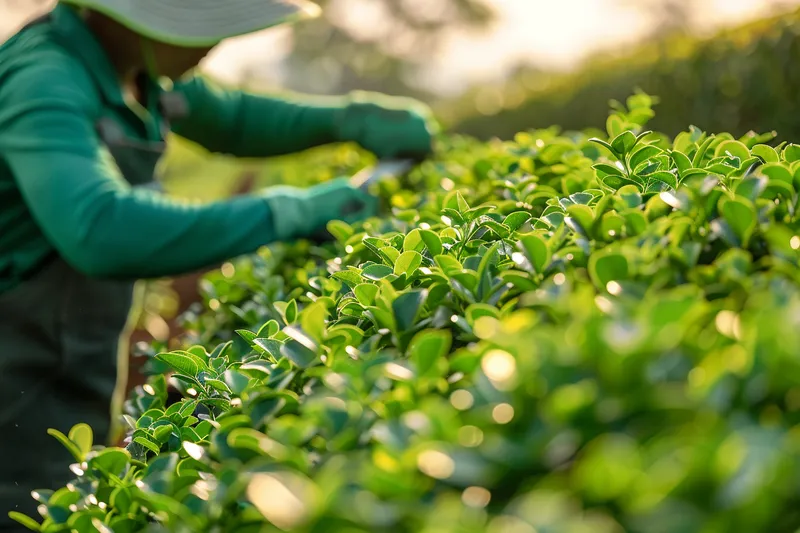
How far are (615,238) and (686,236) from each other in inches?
4.5

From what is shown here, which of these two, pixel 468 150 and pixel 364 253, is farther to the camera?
pixel 468 150

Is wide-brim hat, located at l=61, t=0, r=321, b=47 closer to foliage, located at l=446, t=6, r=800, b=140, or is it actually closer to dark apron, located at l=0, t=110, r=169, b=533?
dark apron, located at l=0, t=110, r=169, b=533

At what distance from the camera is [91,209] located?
2117mm

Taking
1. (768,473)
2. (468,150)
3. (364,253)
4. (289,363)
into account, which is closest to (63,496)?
(289,363)

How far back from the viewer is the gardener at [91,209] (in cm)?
218

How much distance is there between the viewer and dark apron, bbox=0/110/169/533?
2.51 metres

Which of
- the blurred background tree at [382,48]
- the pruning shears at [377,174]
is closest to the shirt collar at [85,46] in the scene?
the pruning shears at [377,174]

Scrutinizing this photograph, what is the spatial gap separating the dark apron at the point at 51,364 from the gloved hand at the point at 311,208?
699 mm

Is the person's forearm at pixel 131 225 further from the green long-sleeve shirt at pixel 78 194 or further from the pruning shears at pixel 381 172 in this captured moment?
the pruning shears at pixel 381 172

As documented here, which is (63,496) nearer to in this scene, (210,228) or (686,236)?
(686,236)

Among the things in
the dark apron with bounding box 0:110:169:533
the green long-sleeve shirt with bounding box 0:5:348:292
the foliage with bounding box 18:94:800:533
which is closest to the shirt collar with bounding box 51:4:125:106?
the green long-sleeve shirt with bounding box 0:5:348:292

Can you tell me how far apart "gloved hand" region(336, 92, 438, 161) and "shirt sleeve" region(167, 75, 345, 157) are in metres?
0.10

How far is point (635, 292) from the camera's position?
896mm

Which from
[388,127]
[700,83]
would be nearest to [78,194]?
[388,127]
